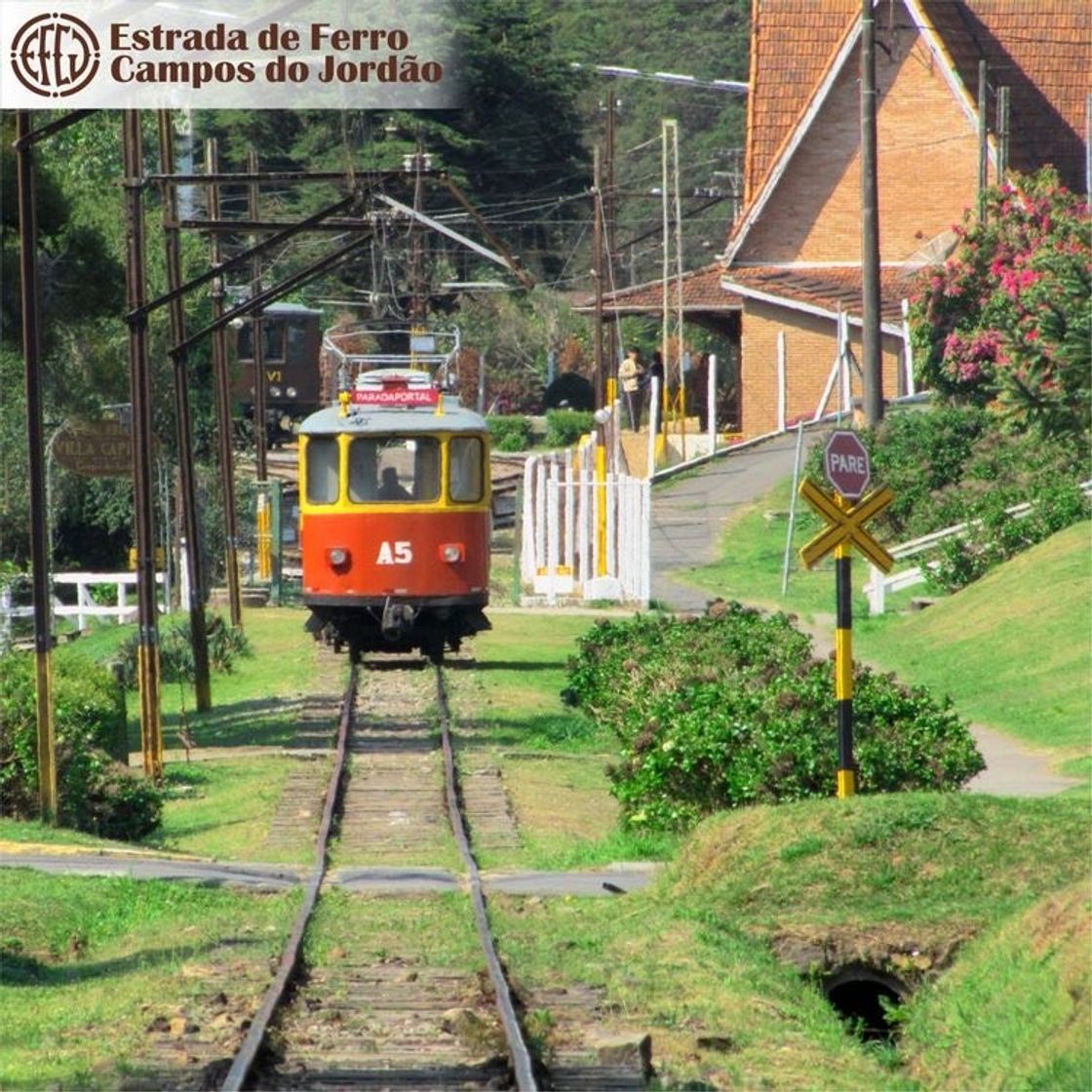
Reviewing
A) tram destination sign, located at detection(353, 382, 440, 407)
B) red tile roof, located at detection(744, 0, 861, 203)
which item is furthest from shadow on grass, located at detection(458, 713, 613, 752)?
red tile roof, located at detection(744, 0, 861, 203)

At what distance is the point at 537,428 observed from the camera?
227ft

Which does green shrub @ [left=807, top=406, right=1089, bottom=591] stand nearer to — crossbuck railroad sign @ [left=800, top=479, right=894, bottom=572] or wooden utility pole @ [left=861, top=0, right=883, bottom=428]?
wooden utility pole @ [left=861, top=0, right=883, bottom=428]

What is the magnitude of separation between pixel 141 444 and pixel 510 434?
135 feet

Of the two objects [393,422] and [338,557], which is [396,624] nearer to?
[338,557]

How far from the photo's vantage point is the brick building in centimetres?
5281

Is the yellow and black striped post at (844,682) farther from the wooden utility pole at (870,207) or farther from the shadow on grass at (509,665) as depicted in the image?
the wooden utility pole at (870,207)

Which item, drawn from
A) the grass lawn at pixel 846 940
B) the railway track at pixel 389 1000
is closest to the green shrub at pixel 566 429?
the railway track at pixel 389 1000

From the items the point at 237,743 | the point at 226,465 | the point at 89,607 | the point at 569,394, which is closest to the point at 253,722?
the point at 237,743

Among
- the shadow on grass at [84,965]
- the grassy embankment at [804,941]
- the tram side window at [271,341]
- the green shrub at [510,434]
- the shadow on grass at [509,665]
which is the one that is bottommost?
the shadow on grass at [509,665]

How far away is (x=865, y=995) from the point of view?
12.7 metres

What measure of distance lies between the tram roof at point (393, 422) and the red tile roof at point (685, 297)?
29.6 m

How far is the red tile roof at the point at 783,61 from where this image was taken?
2192 inches

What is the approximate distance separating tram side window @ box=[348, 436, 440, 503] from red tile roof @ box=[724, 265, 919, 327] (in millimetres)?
24331

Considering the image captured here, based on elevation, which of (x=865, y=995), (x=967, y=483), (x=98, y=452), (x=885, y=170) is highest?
(x=885, y=170)
